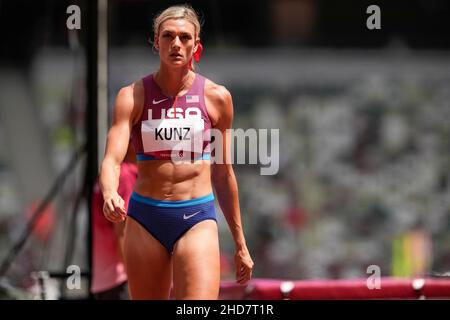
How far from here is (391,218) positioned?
18.6 meters

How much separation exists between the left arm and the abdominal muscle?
0.09 meters

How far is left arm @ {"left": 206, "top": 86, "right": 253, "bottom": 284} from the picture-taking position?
5.70 meters

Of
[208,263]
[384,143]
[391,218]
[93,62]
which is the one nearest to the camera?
A: [208,263]

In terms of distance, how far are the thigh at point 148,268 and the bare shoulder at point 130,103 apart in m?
0.59

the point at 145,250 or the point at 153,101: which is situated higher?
the point at 153,101

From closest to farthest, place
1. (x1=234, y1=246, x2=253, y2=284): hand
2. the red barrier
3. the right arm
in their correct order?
the right arm < (x1=234, y1=246, x2=253, y2=284): hand < the red barrier

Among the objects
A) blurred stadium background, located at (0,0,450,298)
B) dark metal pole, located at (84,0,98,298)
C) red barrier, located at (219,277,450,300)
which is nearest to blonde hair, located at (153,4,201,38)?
dark metal pole, located at (84,0,98,298)

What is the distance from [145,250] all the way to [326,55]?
17.7 m

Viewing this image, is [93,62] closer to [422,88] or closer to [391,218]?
[391,218]

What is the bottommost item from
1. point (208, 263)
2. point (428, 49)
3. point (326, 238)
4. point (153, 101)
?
point (326, 238)

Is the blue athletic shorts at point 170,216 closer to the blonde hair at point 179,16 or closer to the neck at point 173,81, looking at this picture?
the neck at point 173,81

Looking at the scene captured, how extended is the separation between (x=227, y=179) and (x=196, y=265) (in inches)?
19.7

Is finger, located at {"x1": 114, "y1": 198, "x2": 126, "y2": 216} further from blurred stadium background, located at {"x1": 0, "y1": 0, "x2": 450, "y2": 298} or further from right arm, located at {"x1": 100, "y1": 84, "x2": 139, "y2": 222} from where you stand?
blurred stadium background, located at {"x1": 0, "y1": 0, "x2": 450, "y2": 298}
